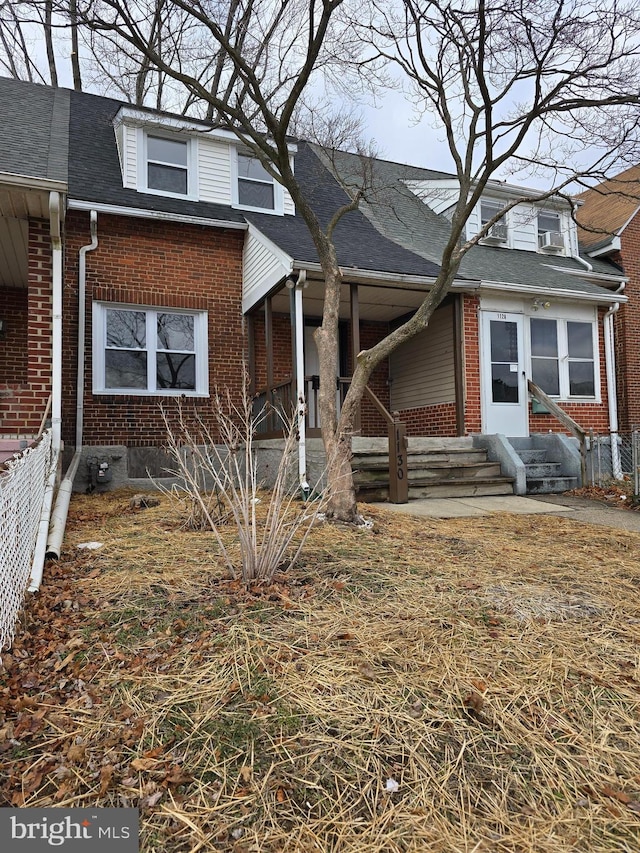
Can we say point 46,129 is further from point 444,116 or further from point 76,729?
point 76,729

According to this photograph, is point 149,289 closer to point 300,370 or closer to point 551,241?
point 300,370

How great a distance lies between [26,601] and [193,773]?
1.75 m

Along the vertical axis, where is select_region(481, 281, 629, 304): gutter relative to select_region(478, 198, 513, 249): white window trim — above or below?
below

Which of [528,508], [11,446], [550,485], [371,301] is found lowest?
[528,508]

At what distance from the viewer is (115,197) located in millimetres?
8867

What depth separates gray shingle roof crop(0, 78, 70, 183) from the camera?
589cm

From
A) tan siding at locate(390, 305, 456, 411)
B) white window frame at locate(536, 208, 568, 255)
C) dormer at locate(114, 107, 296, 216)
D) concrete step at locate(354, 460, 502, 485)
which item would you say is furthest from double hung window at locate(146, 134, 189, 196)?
white window frame at locate(536, 208, 568, 255)

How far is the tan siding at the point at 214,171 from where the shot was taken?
9.95 m

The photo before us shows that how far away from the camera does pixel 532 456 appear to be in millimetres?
9664

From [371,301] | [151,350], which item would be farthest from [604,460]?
[151,350]

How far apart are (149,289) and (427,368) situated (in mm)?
5347

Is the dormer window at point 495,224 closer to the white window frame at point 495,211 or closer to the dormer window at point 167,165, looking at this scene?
the white window frame at point 495,211

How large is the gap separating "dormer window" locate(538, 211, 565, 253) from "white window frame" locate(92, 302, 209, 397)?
8435 millimetres

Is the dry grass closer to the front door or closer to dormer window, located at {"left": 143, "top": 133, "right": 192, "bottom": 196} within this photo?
the front door
